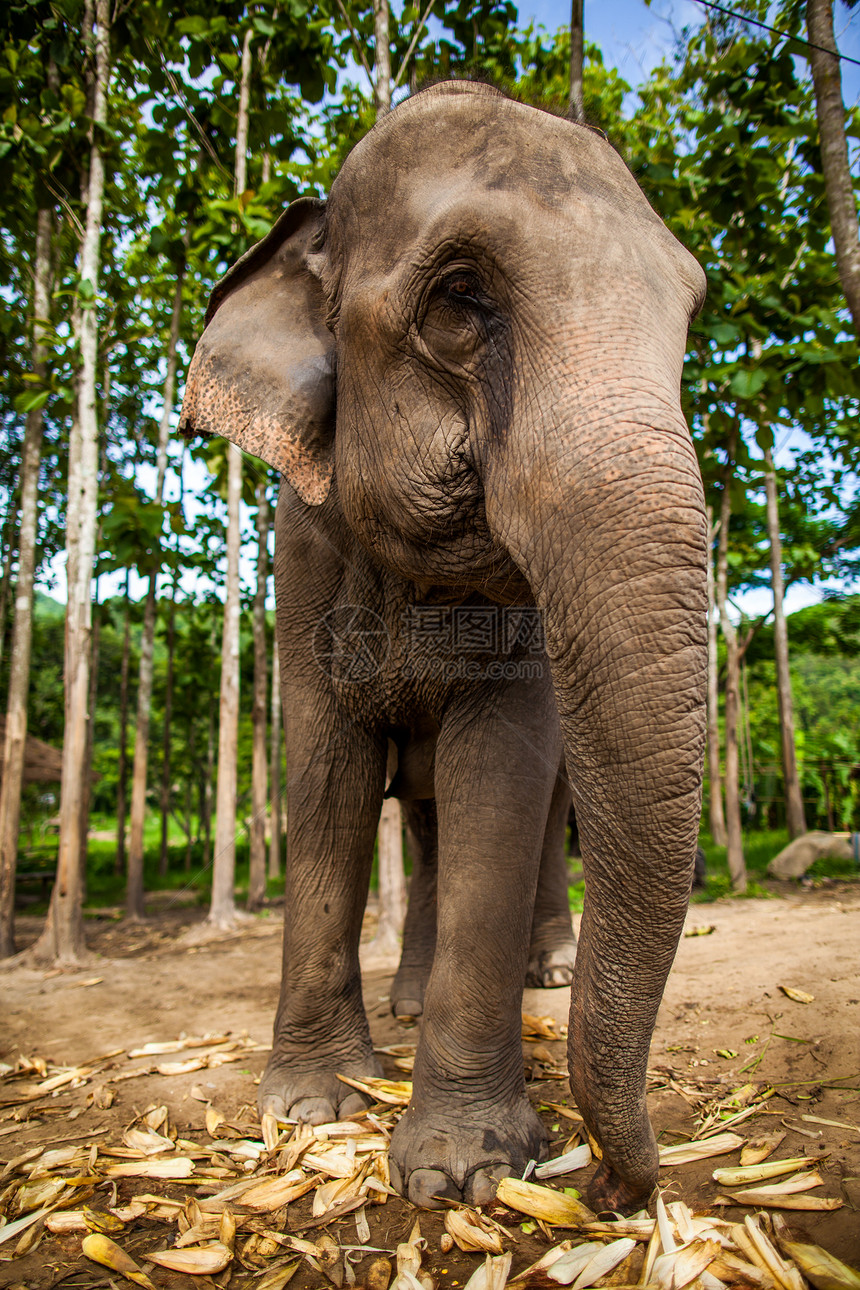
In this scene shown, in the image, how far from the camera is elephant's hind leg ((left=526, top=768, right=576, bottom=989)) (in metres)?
4.12

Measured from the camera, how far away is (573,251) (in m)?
1.72

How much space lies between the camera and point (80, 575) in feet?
21.0

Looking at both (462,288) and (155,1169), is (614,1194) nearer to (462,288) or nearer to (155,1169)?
(155,1169)

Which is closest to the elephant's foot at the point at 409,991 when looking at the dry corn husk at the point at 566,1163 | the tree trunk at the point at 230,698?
the dry corn husk at the point at 566,1163

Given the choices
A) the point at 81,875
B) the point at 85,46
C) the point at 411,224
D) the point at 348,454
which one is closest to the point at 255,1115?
the point at 348,454

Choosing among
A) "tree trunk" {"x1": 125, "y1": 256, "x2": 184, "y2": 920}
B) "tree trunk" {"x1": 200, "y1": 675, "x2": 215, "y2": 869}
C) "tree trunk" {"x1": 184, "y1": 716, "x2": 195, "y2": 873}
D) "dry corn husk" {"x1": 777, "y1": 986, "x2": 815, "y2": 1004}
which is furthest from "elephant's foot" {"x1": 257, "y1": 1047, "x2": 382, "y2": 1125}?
"tree trunk" {"x1": 184, "y1": 716, "x2": 195, "y2": 873}

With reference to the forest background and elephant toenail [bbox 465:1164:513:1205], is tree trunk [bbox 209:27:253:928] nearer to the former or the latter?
the forest background

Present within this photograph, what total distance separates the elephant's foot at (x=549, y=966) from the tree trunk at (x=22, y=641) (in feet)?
15.3

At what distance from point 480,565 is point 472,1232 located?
1513 mm

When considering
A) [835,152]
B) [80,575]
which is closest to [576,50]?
[835,152]

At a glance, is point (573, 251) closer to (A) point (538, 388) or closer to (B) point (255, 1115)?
(A) point (538, 388)

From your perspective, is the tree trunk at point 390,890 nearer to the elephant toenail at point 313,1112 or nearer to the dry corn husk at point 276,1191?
the elephant toenail at point 313,1112

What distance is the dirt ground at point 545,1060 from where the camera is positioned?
191 centimetres

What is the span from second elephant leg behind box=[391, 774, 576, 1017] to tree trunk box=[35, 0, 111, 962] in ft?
10.7
